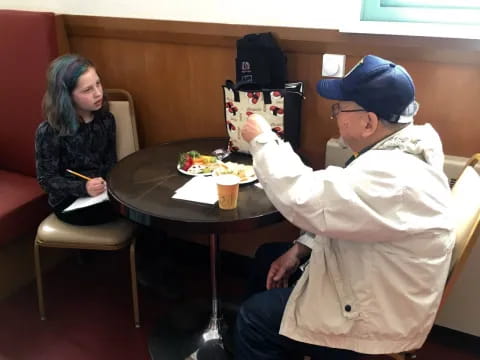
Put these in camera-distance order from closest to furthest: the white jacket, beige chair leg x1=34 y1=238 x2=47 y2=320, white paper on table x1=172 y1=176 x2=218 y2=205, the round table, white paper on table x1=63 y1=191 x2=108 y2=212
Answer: the white jacket
the round table
white paper on table x1=172 y1=176 x2=218 y2=205
white paper on table x1=63 y1=191 x2=108 y2=212
beige chair leg x1=34 y1=238 x2=47 y2=320

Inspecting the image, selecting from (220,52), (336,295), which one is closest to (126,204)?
(336,295)

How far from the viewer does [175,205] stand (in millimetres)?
1570

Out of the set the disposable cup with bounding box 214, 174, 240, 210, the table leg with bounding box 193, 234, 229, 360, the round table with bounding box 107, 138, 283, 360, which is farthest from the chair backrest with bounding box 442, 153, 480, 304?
the table leg with bounding box 193, 234, 229, 360

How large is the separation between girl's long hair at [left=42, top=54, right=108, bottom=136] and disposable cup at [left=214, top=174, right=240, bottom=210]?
869mm

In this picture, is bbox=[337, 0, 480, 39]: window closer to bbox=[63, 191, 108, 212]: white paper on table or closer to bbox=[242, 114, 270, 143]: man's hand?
bbox=[242, 114, 270, 143]: man's hand

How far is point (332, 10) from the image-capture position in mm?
1852

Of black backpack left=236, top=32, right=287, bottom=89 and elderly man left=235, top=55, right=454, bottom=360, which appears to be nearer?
elderly man left=235, top=55, right=454, bottom=360

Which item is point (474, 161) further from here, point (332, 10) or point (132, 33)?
point (132, 33)

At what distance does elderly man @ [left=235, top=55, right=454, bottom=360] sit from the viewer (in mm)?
1178

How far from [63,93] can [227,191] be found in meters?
0.94

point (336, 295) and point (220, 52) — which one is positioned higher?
point (220, 52)

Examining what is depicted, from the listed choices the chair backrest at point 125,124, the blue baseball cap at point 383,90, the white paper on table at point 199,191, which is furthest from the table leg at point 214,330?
the blue baseball cap at point 383,90

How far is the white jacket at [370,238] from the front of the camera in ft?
3.85

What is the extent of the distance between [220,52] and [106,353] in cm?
132
